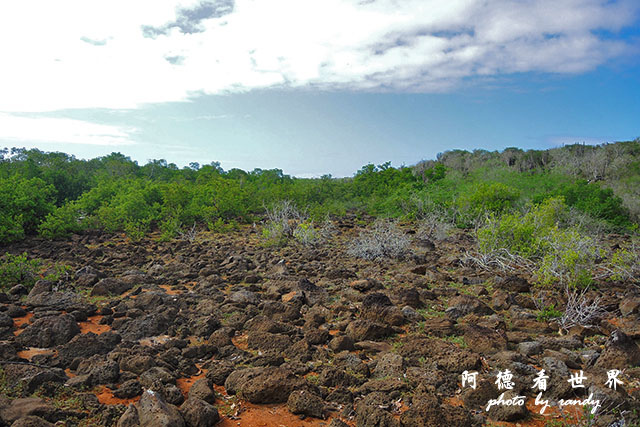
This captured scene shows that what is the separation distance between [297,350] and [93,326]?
368cm

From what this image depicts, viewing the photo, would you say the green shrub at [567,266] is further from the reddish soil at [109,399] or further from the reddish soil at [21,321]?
the reddish soil at [21,321]

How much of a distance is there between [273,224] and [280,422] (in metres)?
11.0

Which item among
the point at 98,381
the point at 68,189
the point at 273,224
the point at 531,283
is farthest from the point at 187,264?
the point at 68,189

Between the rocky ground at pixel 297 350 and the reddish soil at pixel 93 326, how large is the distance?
3cm

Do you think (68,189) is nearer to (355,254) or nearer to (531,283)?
(355,254)

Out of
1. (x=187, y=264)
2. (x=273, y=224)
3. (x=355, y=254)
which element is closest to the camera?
(x=187, y=264)

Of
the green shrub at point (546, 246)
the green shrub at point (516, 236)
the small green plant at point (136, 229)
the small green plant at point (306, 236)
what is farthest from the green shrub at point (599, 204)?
the small green plant at point (136, 229)

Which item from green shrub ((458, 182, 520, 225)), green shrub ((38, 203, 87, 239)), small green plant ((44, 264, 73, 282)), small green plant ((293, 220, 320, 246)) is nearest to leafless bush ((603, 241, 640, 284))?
green shrub ((458, 182, 520, 225))

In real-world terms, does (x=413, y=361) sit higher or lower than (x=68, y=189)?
lower

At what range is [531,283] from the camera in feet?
30.7

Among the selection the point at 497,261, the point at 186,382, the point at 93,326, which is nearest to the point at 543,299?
the point at 497,261

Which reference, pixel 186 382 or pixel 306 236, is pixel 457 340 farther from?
pixel 306 236

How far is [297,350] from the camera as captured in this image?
6.04 metres

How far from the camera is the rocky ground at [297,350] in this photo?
439 cm
